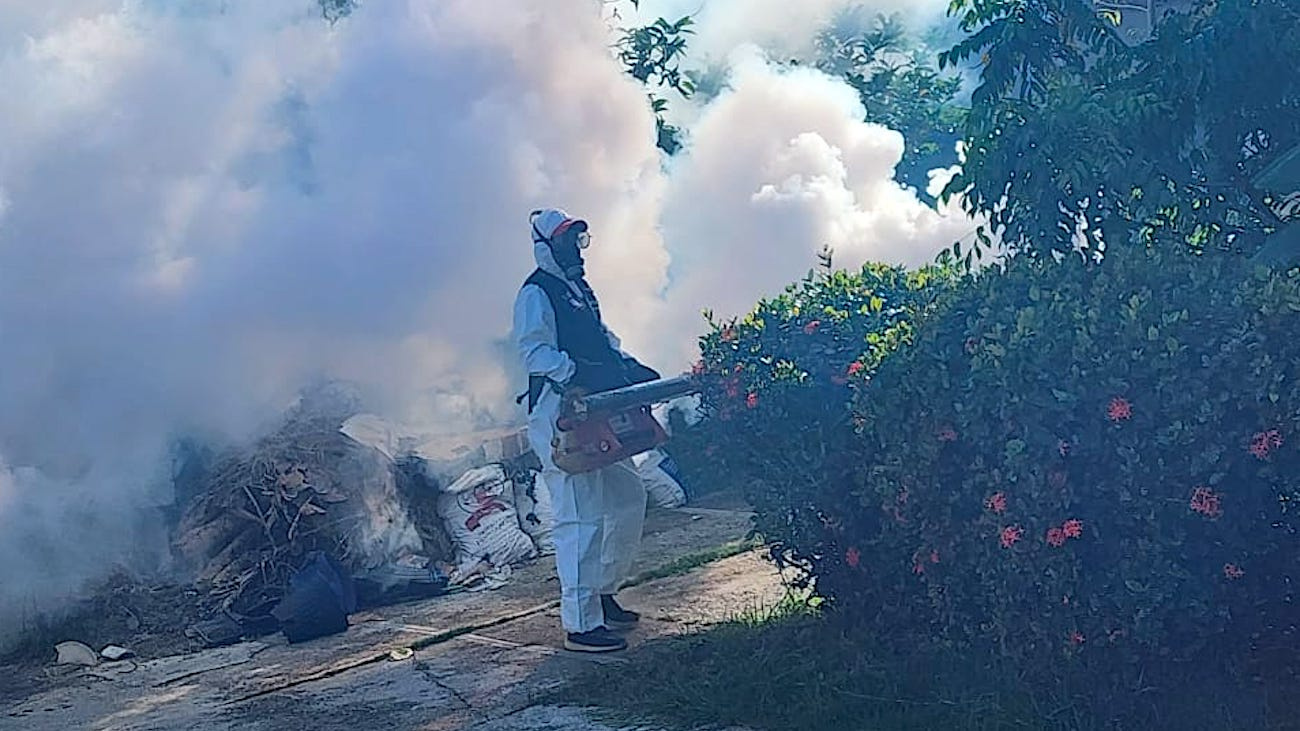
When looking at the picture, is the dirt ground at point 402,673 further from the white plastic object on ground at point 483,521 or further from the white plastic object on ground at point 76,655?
the white plastic object on ground at point 483,521

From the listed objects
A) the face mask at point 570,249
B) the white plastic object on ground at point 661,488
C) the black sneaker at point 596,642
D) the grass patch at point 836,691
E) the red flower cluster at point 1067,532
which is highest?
the face mask at point 570,249

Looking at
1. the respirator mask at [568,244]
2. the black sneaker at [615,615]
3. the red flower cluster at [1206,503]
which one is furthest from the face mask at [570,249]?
the red flower cluster at [1206,503]

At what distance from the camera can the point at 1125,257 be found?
4105 mm

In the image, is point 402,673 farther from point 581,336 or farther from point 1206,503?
point 1206,503

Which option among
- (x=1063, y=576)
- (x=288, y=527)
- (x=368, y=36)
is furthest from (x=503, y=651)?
(x=368, y=36)

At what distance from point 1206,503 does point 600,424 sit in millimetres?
2595

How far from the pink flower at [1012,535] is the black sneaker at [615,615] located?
97.4 inches

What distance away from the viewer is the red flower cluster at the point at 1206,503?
144 inches

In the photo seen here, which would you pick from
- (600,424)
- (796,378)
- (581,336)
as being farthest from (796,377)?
(581,336)

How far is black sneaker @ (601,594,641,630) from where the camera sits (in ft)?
20.4

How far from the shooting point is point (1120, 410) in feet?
12.3

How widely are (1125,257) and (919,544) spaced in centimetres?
105

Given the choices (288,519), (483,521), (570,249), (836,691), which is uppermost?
(570,249)

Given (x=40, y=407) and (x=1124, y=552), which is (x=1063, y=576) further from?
(x=40, y=407)
